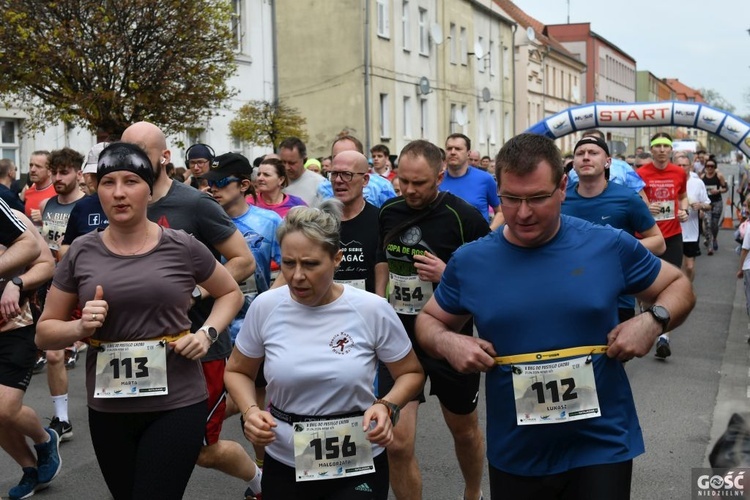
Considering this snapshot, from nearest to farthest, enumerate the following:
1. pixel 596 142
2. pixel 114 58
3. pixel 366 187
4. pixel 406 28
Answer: pixel 596 142
pixel 366 187
pixel 114 58
pixel 406 28

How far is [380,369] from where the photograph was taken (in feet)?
17.4

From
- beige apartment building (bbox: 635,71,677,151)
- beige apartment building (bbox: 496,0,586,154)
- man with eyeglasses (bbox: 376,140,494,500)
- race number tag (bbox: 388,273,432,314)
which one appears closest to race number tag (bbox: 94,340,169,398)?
man with eyeglasses (bbox: 376,140,494,500)

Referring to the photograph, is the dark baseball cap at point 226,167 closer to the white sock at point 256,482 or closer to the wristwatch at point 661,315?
the white sock at point 256,482

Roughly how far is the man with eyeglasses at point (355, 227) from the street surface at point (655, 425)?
4.49ft

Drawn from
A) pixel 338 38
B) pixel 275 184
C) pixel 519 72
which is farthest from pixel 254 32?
pixel 519 72

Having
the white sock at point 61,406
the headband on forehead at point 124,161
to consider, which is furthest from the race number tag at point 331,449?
the white sock at point 61,406

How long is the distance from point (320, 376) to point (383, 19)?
107 ft

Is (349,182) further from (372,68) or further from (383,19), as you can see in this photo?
(383,19)

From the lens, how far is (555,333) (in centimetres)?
332

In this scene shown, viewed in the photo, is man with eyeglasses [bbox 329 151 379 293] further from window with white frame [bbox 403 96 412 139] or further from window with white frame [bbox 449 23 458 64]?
window with white frame [bbox 449 23 458 64]

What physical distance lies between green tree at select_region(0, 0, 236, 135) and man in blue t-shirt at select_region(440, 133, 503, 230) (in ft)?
26.2

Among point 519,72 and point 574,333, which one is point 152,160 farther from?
point 519,72

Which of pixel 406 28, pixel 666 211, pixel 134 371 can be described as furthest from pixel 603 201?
pixel 406 28

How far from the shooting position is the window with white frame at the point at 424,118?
39.3 m
